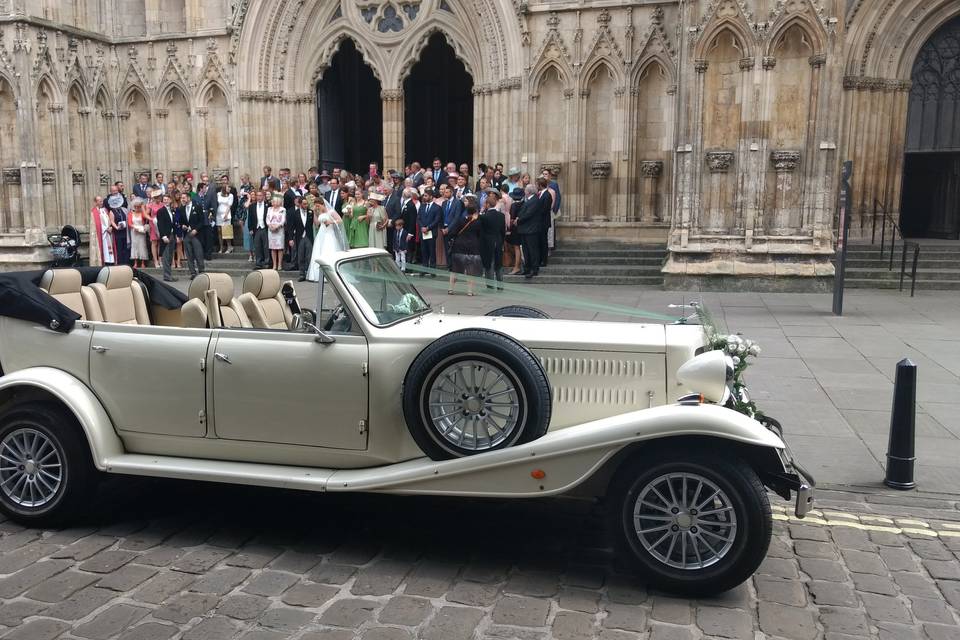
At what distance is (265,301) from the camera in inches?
225

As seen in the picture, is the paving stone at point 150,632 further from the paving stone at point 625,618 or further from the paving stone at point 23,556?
the paving stone at point 625,618

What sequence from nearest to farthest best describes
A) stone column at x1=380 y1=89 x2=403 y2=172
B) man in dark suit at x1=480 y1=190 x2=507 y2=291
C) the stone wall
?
man in dark suit at x1=480 y1=190 x2=507 y2=291
the stone wall
stone column at x1=380 y1=89 x2=403 y2=172

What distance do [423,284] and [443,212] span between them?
36.6 feet

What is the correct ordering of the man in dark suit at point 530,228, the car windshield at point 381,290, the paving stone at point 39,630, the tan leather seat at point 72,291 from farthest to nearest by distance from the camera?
the man in dark suit at point 530,228 < the tan leather seat at point 72,291 < the car windshield at point 381,290 < the paving stone at point 39,630

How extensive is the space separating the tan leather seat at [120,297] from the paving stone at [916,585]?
16.2ft

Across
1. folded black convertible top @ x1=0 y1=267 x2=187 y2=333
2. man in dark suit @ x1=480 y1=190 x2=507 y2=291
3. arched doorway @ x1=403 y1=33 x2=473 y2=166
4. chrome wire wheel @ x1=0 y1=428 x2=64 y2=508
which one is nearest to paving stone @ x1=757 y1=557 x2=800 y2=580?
chrome wire wheel @ x1=0 y1=428 x2=64 y2=508

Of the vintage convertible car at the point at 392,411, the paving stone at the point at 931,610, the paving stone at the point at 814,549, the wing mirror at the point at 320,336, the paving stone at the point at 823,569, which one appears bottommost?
the paving stone at the point at 931,610

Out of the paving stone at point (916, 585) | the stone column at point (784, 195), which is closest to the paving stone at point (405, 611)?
the paving stone at point (916, 585)

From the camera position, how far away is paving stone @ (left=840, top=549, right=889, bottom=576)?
171 inches

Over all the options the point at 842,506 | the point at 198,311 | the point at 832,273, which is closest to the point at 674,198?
the point at 832,273

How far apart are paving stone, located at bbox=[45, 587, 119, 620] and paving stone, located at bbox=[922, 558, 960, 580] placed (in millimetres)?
4175

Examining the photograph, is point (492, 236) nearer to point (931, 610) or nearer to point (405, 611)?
point (405, 611)

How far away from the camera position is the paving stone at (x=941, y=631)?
367cm

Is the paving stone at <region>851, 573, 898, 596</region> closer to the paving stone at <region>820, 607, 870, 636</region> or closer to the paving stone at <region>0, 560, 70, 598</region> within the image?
the paving stone at <region>820, 607, 870, 636</region>
